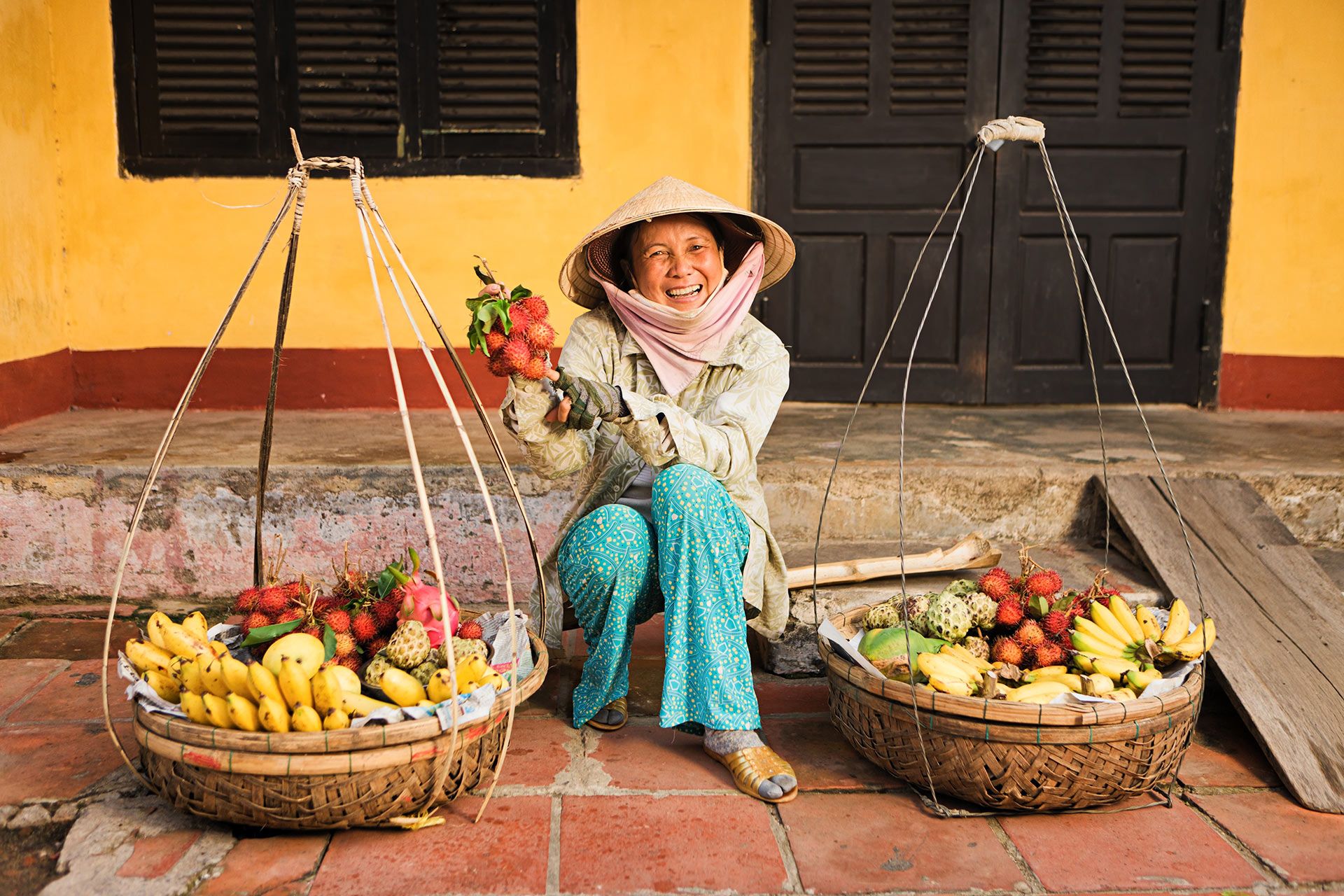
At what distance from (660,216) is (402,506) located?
144 centimetres

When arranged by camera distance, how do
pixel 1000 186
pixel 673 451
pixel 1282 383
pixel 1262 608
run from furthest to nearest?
pixel 1282 383 → pixel 1000 186 → pixel 1262 608 → pixel 673 451

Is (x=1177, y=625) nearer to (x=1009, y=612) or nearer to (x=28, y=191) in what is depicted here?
(x=1009, y=612)

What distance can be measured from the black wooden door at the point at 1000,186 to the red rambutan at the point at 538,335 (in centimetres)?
264

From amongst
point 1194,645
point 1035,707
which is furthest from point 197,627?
point 1194,645

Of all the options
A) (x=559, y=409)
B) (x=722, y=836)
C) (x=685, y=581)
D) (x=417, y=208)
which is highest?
(x=417, y=208)

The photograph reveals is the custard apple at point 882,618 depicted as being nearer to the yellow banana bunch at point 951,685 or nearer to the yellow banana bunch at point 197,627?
the yellow banana bunch at point 951,685

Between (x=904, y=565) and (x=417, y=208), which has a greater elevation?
(x=417, y=208)

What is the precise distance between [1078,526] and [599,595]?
6.06 ft

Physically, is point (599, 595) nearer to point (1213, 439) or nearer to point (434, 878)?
point (434, 878)

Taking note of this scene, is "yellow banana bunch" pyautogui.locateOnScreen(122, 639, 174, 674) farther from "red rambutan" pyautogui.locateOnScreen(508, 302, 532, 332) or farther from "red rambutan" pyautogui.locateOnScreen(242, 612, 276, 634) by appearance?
"red rambutan" pyautogui.locateOnScreen(508, 302, 532, 332)

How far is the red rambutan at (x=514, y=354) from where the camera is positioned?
7.09ft

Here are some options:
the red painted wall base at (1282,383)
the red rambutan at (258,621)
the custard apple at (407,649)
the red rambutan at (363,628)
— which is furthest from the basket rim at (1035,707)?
the red painted wall base at (1282,383)

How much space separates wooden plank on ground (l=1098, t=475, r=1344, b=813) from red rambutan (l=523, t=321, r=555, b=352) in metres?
1.57

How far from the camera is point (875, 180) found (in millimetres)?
4680
